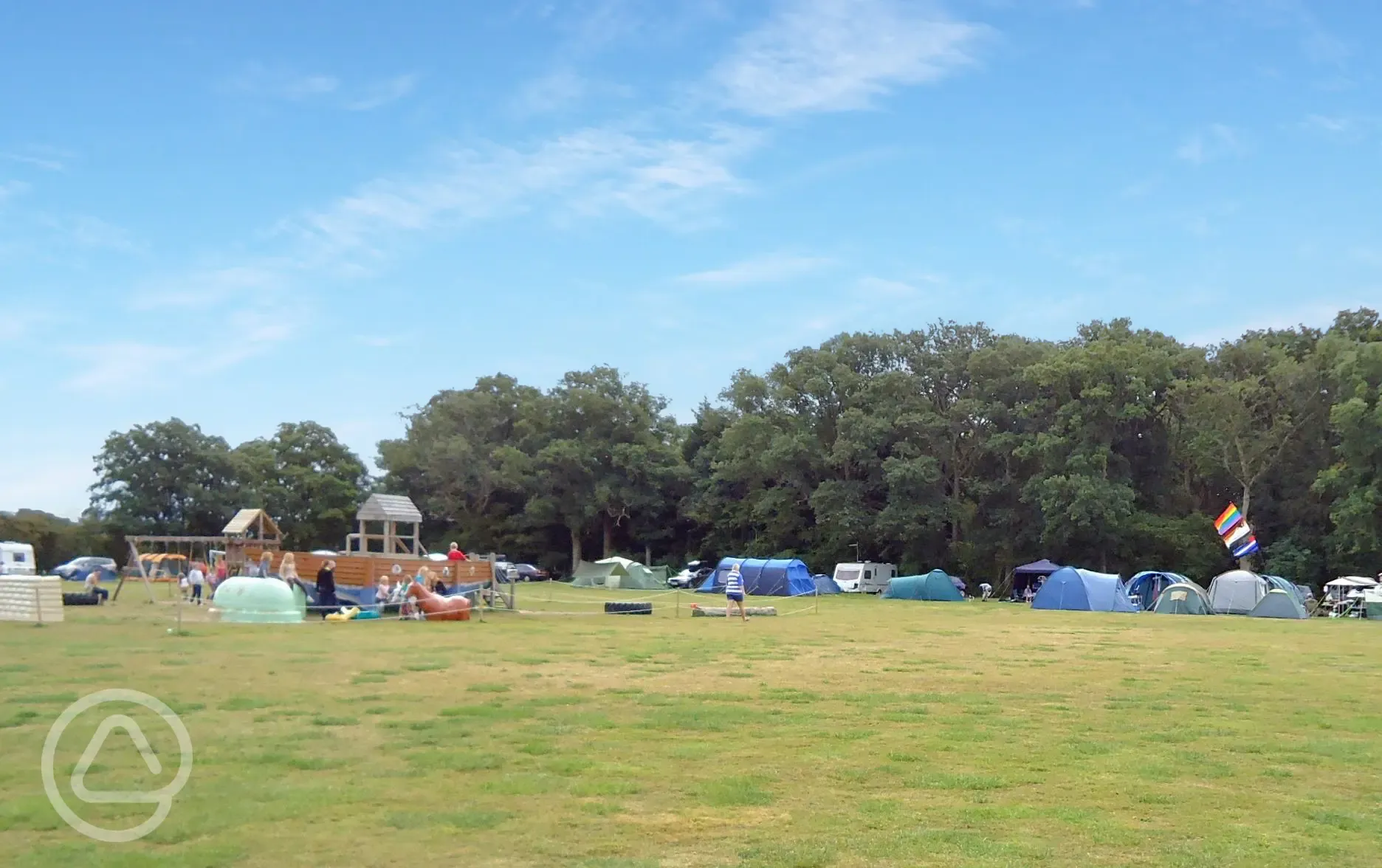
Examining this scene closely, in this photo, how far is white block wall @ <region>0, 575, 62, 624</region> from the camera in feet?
79.5

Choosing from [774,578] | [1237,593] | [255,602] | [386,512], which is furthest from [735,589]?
[774,578]

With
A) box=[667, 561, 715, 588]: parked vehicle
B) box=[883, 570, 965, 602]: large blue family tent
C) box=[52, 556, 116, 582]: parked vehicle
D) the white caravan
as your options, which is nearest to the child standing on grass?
box=[52, 556, 116, 582]: parked vehicle

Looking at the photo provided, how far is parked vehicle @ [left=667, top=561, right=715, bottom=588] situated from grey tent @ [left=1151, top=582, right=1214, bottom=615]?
26217mm

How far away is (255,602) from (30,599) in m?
4.44

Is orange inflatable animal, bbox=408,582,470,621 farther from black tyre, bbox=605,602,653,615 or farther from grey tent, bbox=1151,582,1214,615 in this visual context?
grey tent, bbox=1151,582,1214,615

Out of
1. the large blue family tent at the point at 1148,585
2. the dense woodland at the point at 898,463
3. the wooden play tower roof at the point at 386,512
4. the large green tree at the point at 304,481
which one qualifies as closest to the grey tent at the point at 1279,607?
the large blue family tent at the point at 1148,585

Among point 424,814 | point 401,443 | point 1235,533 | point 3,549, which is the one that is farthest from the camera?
point 401,443

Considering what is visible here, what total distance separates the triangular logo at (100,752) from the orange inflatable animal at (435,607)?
15.9 meters

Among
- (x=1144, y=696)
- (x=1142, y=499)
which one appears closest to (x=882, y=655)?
(x=1144, y=696)

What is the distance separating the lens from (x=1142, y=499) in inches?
2264

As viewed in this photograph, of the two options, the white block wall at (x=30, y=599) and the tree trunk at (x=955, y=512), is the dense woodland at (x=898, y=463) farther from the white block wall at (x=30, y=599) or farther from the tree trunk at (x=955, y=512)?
the white block wall at (x=30, y=599)

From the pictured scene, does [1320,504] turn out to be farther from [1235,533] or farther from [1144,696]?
[1144,696]

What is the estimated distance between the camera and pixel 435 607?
27.2 m

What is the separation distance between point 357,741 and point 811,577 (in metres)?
45.6
